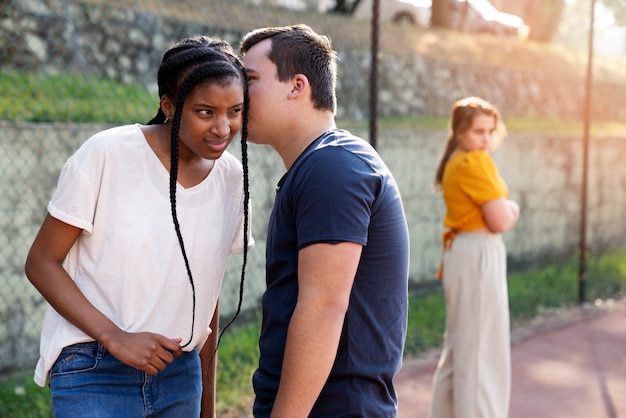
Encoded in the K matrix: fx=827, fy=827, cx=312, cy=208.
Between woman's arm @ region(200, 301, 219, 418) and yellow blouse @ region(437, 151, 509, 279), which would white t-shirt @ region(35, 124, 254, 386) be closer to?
woman's arm @ region(200, 301, 219, 418)

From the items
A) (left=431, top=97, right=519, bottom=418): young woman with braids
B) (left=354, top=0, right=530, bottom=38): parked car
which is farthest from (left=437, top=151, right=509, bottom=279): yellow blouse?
(left=354, top=0, right=530, bottom=38): parked car

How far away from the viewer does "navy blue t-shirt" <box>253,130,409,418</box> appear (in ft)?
6.48

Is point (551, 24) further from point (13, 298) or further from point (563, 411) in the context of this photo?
point (13, 298)

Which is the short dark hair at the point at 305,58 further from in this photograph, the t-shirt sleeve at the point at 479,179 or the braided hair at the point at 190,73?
the t-shirt sleeve at the point at 479,179

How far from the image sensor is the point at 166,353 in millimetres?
2215

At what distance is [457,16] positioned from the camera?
54.9ft

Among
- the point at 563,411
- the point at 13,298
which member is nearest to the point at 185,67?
the point at 13,298

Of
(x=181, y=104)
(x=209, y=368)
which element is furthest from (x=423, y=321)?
(x=181, y=104)

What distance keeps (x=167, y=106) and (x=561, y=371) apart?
459 centimetres

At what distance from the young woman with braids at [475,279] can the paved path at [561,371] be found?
2.08 feet

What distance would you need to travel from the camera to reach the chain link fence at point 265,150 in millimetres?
5020

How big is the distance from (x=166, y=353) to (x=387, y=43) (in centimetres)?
1109

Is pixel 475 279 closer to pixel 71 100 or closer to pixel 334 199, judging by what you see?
pixel 334 199

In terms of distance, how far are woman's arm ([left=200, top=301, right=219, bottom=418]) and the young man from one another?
47cm
